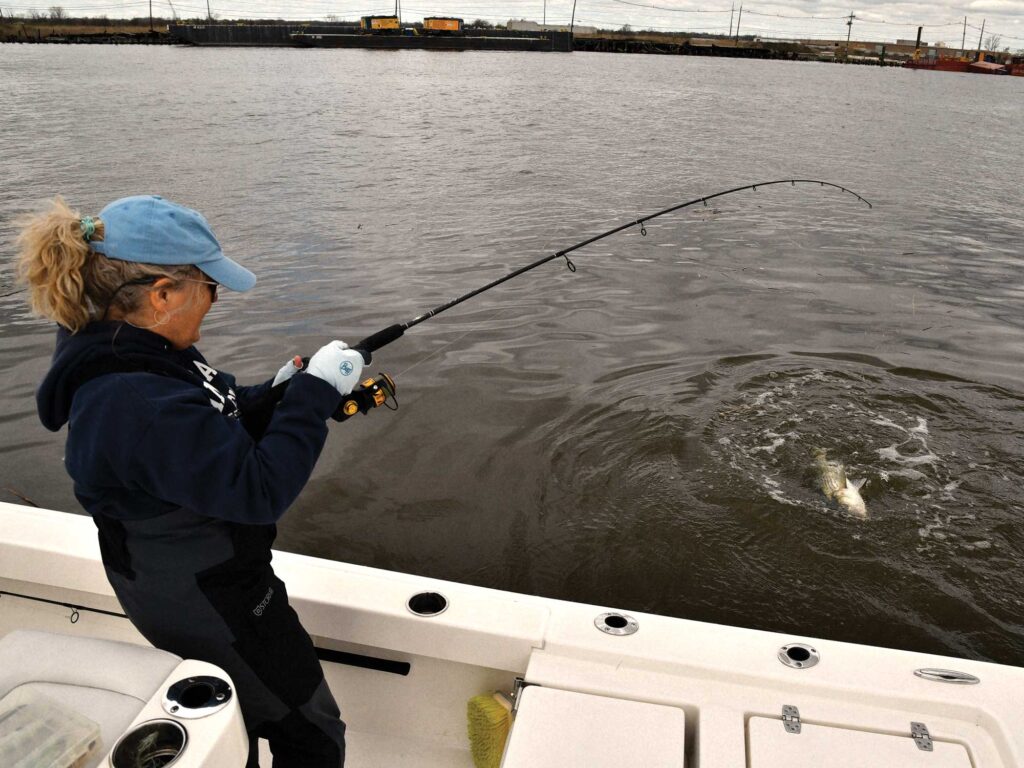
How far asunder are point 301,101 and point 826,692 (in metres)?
25.5

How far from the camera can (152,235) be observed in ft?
5.17

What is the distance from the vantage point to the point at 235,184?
11953mm

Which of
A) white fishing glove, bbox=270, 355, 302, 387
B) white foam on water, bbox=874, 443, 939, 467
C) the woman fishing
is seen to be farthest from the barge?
white foam on water, bbox=874, 443, 939, 467

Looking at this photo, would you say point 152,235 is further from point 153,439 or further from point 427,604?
point 427,604

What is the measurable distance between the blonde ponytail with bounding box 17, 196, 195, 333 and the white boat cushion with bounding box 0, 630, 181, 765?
74 centimetres

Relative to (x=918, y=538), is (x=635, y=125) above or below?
above

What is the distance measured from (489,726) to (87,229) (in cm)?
163

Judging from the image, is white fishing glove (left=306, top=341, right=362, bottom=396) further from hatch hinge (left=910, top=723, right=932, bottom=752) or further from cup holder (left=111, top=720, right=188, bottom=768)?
hatch hinge (left=910, top=723, right=932, bottom=752)

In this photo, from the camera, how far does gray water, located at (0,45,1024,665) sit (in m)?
3.97

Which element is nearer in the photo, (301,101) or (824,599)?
(824,599)

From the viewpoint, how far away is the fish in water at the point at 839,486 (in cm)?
429

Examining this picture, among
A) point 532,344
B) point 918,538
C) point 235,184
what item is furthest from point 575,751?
point 235,184

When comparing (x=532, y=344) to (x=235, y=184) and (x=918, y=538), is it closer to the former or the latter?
(x=918, y=538)

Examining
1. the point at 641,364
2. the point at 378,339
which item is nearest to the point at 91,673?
the point at 378,339
